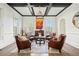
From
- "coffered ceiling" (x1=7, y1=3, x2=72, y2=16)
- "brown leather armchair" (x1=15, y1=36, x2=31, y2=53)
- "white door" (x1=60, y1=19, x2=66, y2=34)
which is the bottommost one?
"brown leather armchair" (x1=15, y1=36, x2=31, y2=53)

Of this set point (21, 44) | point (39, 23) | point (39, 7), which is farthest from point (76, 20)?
point (39, 23)

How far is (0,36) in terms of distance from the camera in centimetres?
742

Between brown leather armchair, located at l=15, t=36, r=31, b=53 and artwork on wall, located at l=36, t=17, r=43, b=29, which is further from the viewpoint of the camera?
artwork on wall, located at l=36, t=17, r=43, b=29

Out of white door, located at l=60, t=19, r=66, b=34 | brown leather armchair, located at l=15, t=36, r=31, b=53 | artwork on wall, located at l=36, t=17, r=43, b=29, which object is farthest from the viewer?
white door, located at l=60, t=19, r=66, b=34

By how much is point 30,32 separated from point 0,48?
633 cm

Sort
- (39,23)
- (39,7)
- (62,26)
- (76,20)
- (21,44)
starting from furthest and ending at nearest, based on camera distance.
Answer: (39,23)
(62,26)
(39,7)
(76,20)
(21,44)

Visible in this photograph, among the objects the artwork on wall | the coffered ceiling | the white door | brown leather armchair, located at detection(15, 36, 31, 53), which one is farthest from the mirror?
the white door

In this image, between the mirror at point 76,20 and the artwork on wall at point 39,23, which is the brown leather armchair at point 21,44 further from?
the artwork on wall at point 39,23

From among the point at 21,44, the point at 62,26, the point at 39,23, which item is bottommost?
the point at 21,44

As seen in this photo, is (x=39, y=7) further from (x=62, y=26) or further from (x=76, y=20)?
(x=62, y=26)

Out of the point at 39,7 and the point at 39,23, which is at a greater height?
the point at 39,7

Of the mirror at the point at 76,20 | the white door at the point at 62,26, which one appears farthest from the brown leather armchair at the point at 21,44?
the white door at the point at 62,26

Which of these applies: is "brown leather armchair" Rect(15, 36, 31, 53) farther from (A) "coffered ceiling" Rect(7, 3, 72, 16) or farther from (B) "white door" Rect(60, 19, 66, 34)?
(B) "white door" Rect(60, 19, 66, 34)

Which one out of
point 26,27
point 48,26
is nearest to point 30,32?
point 26,27
